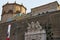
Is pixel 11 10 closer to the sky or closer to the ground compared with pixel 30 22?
closer to the sky

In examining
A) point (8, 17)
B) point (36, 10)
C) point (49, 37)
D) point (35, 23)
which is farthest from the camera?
point (8, 17)

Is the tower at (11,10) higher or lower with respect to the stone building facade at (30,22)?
higher

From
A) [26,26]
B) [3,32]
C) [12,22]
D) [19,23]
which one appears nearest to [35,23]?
[26,26]

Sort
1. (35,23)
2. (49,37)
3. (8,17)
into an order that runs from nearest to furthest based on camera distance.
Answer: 1. (49,37)
2. (35,23)
3. (8,17)

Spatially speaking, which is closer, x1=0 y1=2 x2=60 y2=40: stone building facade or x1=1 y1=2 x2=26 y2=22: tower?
x1=0 y1=2 x2=60 y2=40: stone building facade

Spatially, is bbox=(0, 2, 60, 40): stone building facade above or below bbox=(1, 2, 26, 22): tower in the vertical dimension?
below

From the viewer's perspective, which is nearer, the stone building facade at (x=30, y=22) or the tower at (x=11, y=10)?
the stone building facade at (x=30, y=22)

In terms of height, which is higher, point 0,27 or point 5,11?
point 5,11

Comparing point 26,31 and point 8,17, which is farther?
point 8,17

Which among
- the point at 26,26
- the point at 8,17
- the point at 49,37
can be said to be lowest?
the point at 49,37

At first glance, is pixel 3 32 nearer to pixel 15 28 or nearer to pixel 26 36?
pixel 15 28

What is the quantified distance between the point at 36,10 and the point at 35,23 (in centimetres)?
126

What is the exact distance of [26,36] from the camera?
1037cm

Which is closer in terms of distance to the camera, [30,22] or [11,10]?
[30,22]
